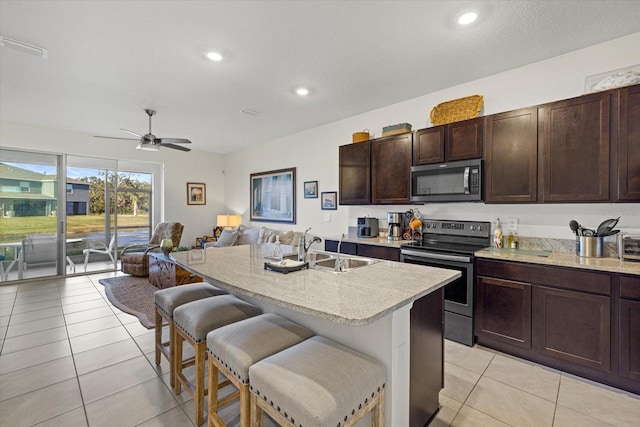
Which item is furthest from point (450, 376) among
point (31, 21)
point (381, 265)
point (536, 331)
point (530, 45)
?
point (31, 21)

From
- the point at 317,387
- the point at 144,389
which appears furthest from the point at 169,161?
the point at 317,387

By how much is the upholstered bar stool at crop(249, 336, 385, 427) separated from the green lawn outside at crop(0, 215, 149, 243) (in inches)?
234

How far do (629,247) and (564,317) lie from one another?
72 centimetres

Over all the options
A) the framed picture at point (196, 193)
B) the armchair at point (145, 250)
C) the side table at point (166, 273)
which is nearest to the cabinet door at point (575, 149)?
the side table at point (166, 273)

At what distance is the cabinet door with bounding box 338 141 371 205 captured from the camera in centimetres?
375

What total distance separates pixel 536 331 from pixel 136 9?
390 cm

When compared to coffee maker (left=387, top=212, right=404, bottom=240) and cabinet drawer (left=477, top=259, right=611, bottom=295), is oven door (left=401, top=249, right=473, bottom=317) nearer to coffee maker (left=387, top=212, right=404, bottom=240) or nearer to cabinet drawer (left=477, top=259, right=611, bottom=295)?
cabinet drawer (left=477, top=259, right=611, bottom=295)

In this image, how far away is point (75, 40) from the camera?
2.37 m

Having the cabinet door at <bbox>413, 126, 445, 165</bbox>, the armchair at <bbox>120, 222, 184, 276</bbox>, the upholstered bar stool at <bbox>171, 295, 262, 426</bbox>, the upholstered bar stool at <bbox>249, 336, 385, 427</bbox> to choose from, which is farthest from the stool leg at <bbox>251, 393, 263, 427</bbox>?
the armchair at <bbox>120, 222, 184, 276</bbox>

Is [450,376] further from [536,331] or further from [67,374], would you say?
[67,374]

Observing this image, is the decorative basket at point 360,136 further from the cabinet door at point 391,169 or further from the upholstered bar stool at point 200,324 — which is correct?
the upholstered bar stool at point 200,324

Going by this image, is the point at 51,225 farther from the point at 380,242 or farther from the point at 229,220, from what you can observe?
the point at 380,242

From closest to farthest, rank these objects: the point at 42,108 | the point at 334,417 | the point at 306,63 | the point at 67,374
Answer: the point at 334,417 < the point at 67,374 < the point at 306,63 < the point at 42,108

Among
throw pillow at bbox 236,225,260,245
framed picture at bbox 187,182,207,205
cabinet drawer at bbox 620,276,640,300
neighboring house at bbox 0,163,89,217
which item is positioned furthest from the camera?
framed picture at bbox 187,182,207,205
